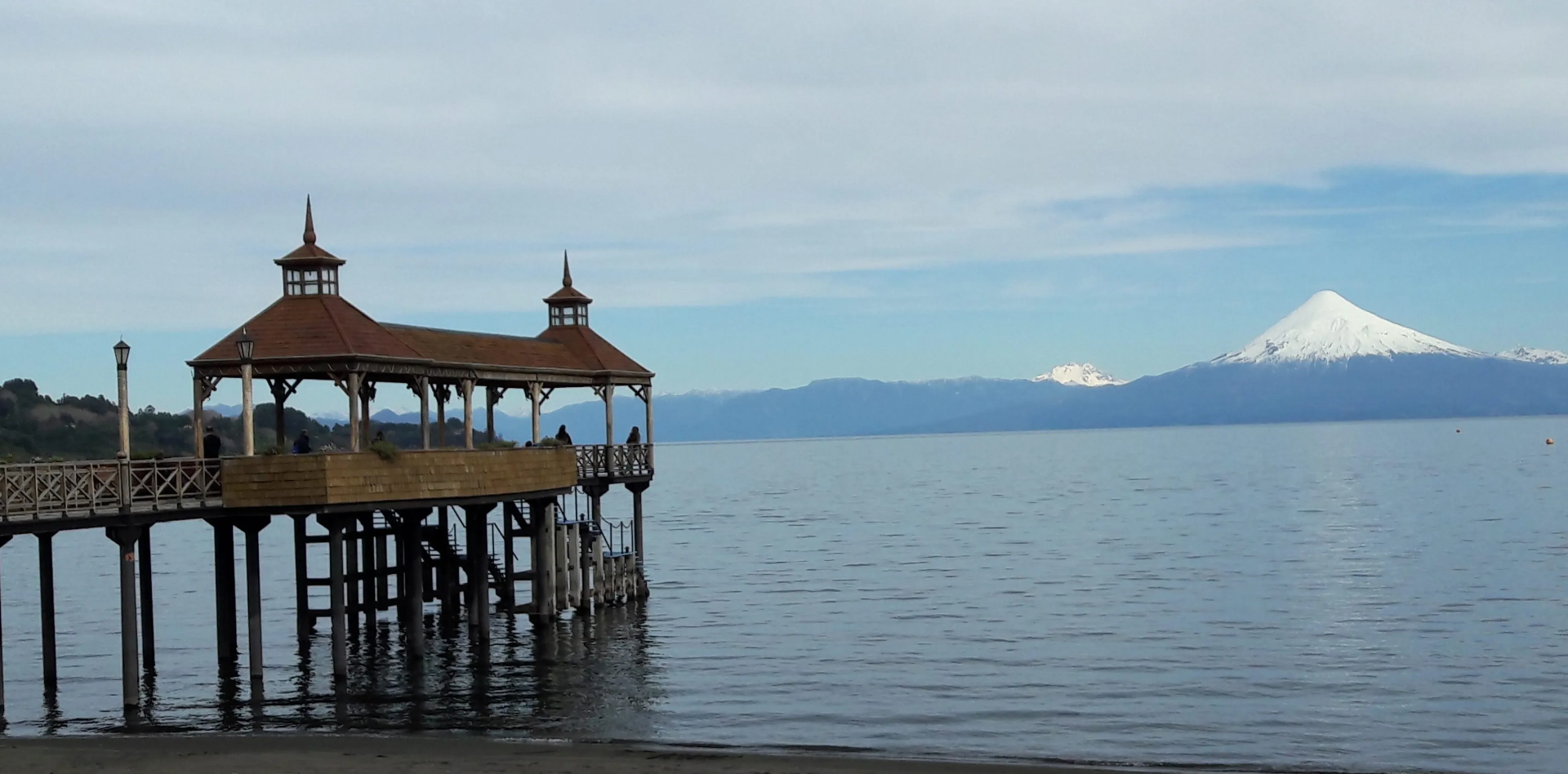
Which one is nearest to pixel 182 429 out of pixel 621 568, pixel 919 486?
pixel 919 486

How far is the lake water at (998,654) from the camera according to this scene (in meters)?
28.6

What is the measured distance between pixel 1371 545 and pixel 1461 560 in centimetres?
752

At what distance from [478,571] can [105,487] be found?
12339 mm

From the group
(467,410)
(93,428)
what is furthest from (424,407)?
(93,428)

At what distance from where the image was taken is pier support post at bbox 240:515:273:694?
31.7m

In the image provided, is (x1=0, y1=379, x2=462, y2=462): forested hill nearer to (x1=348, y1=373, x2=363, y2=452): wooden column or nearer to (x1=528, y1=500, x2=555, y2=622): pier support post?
(x1=528, y1=500, x2=555, y2=622): pier support post

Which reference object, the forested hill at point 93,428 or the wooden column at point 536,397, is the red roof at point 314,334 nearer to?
the wooden column at point 536,397

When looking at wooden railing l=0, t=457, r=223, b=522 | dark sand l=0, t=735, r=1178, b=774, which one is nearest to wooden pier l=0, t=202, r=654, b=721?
wooden railing l=0, t=457, r=223, b=522

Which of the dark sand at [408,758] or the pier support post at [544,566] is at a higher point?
the pier support post at [544,566]

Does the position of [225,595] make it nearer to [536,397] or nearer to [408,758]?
[536,397]

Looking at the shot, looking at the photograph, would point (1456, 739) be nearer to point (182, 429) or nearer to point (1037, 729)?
point (1037, 729)

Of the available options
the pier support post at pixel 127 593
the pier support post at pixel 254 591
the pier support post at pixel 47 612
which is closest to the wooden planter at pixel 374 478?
the pier support post at pixel 254 591

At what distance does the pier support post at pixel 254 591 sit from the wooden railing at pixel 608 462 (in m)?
12.8

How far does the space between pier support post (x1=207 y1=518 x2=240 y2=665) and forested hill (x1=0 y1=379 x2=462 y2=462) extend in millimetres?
75384
